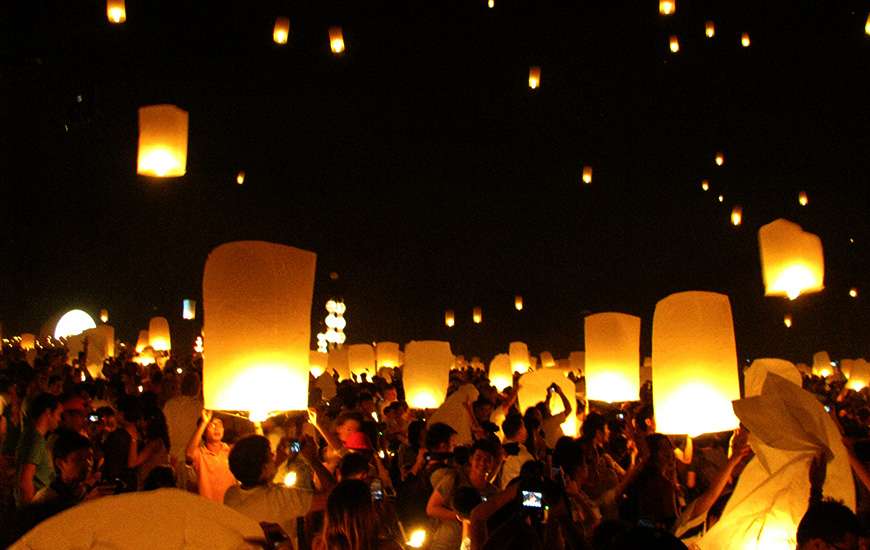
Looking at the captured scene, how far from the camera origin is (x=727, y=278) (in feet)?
78.8

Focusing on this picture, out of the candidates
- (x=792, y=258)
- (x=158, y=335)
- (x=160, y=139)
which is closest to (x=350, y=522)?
(x=792, y=258)

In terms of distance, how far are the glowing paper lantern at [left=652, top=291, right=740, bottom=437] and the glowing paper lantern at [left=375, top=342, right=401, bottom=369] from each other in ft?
45.6

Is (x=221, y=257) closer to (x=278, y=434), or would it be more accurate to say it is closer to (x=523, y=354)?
(x=278, y=434)

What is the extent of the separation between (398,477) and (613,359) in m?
2.05

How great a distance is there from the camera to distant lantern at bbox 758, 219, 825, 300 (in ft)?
18.9

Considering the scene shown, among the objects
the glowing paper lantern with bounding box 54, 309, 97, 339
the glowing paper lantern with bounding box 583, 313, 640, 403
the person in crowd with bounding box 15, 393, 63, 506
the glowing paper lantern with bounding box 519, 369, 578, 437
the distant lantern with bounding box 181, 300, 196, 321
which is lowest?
the person in crowd with bounding box 15, 393, 63, 506

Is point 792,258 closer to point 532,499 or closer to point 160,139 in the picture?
point 532,499

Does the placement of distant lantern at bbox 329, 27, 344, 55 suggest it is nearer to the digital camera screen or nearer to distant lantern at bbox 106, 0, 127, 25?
distant lantern at bbox 106, 0, 127, 25

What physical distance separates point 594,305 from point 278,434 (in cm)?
2299

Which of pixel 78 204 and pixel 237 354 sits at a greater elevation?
pixel 78 204

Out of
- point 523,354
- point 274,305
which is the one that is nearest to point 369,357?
point 523,354

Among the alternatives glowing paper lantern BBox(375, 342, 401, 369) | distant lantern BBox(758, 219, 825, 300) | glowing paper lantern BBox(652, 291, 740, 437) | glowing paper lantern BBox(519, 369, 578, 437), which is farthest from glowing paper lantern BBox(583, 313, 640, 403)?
glowing paper lantern BBox(375, 342, 401, 369)

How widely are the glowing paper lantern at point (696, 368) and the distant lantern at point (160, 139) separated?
141 inches

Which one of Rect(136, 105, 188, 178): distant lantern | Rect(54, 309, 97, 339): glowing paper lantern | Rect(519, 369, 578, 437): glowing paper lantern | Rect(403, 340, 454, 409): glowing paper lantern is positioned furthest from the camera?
Rect(54, 309, 97, 339): glowing paper lantern
